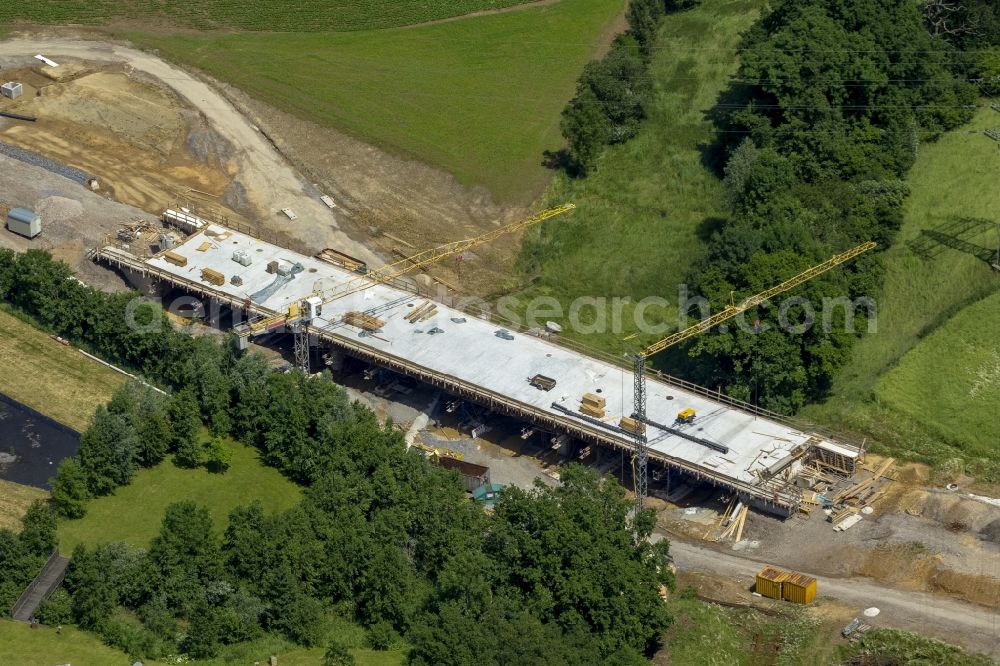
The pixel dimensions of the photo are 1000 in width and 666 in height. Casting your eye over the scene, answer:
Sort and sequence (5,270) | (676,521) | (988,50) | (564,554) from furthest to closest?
(988,50) < (5,270) < (676,521) < (564,554)

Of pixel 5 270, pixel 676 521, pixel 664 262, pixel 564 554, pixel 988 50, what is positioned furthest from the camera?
pixel 988 50

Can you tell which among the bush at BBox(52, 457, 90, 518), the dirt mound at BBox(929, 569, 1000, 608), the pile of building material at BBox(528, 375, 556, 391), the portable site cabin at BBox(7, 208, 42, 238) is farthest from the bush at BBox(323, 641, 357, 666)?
the portable site cabin at BBox(7, 208, 42, 238)

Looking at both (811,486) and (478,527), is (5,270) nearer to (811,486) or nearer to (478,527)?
(478,527)

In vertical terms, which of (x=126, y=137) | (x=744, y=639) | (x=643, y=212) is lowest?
(x=744, y=639)

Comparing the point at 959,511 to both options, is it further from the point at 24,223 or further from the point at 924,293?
the point at 24,223

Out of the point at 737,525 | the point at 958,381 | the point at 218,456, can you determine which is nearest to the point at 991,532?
the point at 958,381

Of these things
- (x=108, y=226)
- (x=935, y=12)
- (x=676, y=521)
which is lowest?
(x=676, y=521)

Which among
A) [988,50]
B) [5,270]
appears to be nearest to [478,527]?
[5,270]
